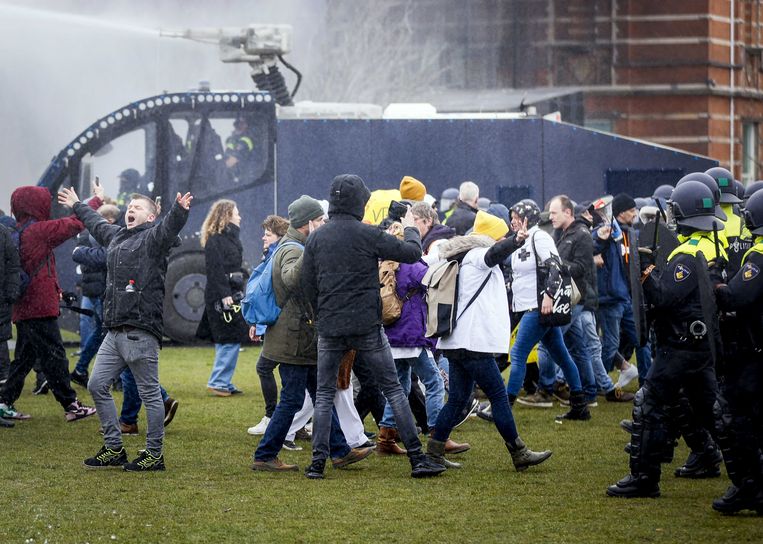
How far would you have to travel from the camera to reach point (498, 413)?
8.77 m

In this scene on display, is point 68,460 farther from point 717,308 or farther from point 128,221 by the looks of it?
point 717,308

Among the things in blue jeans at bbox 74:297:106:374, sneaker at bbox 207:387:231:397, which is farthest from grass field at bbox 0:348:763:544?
blue jeans at bbox 74:297:106:374

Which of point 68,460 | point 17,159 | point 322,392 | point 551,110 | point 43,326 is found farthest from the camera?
point 17,159

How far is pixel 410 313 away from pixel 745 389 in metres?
2.74

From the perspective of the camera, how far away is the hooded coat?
8.41 m

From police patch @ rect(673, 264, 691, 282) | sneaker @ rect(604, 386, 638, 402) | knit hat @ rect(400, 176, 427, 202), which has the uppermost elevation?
knit hat @ rect(400, 176, 427, 202)

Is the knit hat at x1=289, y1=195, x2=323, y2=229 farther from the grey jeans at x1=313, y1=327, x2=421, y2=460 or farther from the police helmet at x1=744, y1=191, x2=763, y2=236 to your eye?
the police helmet at x1=744, y1=191, x2=763, y2=236

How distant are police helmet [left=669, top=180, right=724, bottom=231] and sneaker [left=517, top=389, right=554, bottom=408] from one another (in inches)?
177

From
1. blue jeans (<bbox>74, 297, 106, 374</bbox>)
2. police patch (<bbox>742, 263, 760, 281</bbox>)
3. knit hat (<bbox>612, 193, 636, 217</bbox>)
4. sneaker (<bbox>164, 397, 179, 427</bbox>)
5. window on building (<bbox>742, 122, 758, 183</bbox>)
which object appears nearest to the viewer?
police patch (<bbox>742, 263, 760, 281</bbox>)

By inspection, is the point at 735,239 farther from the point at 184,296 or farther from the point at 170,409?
the point at 184,296

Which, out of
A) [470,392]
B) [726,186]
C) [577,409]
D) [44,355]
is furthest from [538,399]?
[44,355]

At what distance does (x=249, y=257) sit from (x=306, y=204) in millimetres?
8741

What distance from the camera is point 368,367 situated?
28.1 ft

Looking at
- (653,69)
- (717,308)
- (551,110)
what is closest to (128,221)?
(717,308)
